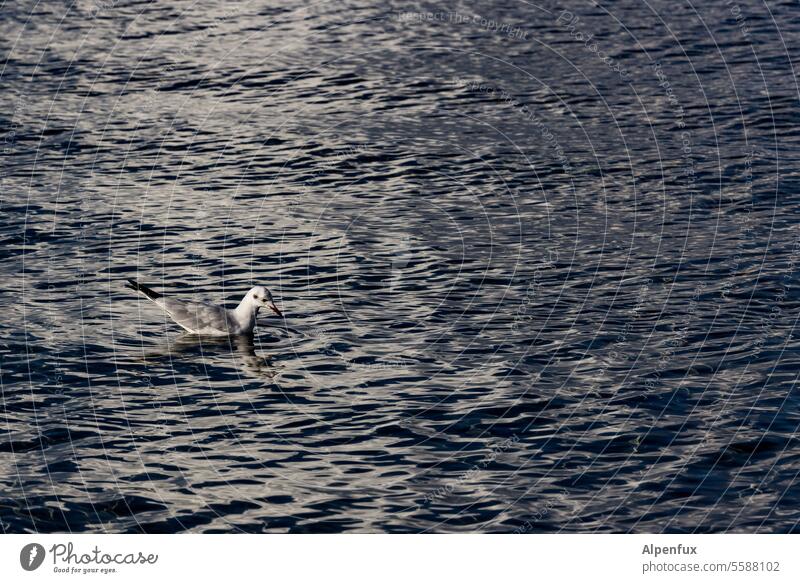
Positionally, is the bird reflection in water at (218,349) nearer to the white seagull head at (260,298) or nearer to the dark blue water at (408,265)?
the dark blue water at (408,265)

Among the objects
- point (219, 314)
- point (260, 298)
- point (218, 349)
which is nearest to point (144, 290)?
point (219, 314)

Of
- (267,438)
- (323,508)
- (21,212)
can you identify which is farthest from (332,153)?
(323,508)

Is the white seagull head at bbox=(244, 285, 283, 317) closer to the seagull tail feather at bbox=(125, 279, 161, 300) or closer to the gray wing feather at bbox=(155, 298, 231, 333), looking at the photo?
the gray wing feather at bbox=(155, 298, 231, 333)

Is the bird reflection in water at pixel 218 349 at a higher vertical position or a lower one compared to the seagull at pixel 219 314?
lower

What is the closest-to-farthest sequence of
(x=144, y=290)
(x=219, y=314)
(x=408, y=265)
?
(x=219, y=314), (x=144, y=290), (x=408, y=265)

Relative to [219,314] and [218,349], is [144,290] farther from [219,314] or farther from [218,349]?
[218,349]

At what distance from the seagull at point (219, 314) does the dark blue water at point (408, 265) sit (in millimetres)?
468

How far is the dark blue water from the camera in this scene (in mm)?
25047

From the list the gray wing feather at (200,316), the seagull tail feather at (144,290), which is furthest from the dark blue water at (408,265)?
the seagull tail feather at (144,290)

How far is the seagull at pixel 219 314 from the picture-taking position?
31438 millimetres

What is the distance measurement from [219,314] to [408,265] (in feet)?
20.6

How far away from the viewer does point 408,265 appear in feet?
117

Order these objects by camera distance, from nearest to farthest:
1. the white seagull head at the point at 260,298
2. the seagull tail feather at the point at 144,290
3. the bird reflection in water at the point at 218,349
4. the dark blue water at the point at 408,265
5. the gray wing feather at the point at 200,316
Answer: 1. the dark blue water at the point at 408,265
2. the bird reflection in water at the point at 218,349
3. the gray wing feather at the point at 200,316
4. the white seagull head at the point at 260,298
5. the seagull tail feather at the point at 144,290

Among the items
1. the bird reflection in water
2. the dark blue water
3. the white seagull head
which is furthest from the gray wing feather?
the white seagull head
